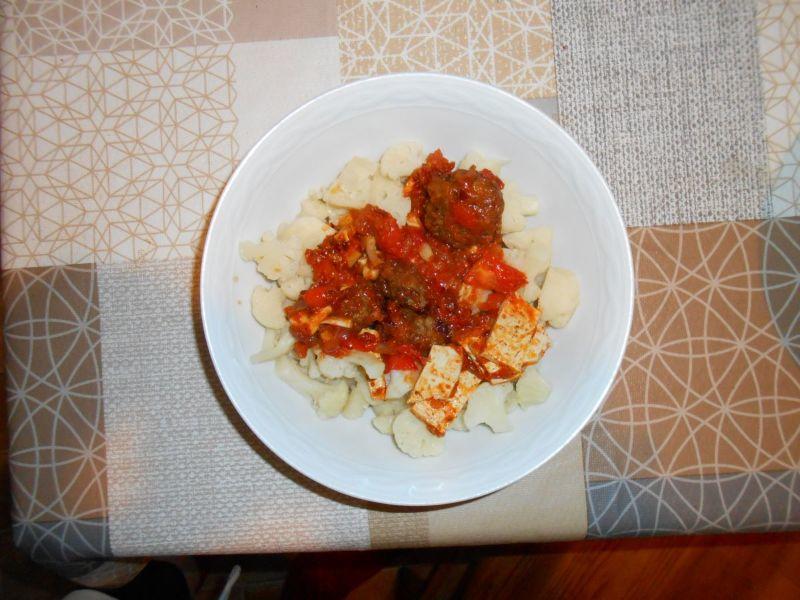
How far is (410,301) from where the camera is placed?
2.19m

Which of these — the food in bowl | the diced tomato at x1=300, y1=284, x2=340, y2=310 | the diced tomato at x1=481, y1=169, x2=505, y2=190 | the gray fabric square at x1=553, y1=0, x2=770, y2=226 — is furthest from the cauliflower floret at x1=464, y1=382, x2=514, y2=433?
the gray fabric square at x1=553, y1=0, x2=770, y2=226

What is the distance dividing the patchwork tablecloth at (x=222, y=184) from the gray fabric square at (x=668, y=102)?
0.01 meters

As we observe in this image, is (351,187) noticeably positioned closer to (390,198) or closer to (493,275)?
(390,198)

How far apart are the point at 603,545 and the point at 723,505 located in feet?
4.27

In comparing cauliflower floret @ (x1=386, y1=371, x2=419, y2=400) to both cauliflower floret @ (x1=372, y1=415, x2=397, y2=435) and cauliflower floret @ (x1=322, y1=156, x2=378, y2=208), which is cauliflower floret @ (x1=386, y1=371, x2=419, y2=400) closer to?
cauliflower floret @ (x1=372, y1=415, x2=397, y2=435)

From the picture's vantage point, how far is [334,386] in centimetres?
237

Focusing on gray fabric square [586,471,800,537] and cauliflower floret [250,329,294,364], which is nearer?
cauliflower floret [250,329,294,364]

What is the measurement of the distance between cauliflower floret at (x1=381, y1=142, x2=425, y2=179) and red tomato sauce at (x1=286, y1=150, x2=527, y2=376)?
0.05m

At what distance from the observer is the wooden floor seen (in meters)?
3.66

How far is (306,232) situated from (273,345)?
0.48 metres

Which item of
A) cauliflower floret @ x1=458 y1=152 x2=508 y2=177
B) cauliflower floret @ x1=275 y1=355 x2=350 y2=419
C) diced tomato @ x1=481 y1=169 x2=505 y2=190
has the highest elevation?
cauliflower floret @ x1=458 y1=152 x2=508 y2=177

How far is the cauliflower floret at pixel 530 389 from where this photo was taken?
2293 millimetres

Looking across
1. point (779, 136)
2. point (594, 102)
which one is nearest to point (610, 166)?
point (594, 102)

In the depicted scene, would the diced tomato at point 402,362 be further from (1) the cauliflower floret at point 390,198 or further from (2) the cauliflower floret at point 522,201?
(2) the cauliflower floret at point 522,201
